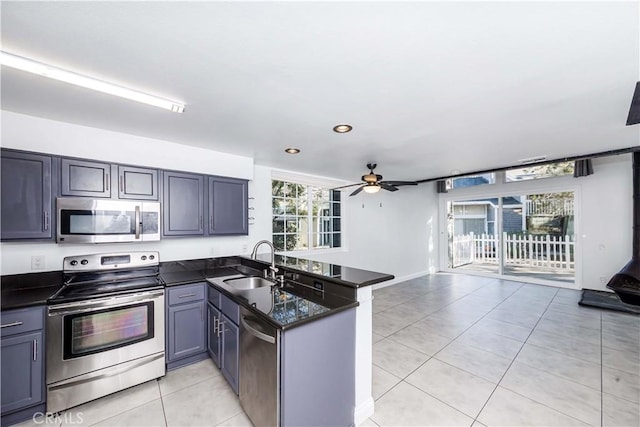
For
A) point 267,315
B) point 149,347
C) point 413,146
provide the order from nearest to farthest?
point 267,315 < point 149,347 < point 413,146

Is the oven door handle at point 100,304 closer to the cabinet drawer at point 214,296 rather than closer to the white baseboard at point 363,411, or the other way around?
the cabinet drawer at point 214,296

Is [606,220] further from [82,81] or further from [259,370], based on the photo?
[82,81]

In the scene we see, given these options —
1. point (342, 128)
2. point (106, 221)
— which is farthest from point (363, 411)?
point (106, 221)

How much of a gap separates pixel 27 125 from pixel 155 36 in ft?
6.53

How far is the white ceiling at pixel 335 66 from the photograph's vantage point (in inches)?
46.1

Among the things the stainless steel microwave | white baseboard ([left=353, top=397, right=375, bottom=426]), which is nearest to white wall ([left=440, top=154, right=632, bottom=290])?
white baseboard ([left=353, top=397, right=375, bottom=426])

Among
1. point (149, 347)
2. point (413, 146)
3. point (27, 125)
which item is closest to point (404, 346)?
point (413, 146)

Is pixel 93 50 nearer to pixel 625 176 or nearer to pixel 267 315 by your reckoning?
pixel 267 315

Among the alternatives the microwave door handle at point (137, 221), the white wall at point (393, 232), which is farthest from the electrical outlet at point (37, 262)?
the white wall at point (393, 232)

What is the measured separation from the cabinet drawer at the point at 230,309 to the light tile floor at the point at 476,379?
696 millimetres

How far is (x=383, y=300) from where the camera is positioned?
4762 mm

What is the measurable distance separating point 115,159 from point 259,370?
2.52 m

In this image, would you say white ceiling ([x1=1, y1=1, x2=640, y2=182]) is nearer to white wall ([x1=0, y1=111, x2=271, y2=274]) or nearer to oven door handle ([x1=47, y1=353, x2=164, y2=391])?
white wall ([x1=0, y1=111, x2=271, y2=274])

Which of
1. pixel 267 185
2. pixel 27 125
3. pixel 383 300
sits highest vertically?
pixel 27 125
